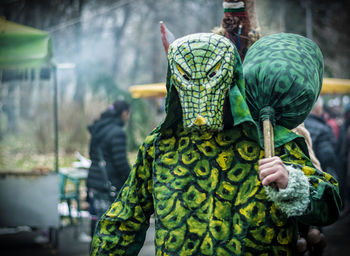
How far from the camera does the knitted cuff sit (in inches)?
65.4

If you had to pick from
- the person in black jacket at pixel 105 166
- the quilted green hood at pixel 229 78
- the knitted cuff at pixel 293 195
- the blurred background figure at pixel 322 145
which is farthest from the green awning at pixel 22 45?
the knitted cuff at pixel 293 195

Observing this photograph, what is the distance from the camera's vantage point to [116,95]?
1380 centimetres

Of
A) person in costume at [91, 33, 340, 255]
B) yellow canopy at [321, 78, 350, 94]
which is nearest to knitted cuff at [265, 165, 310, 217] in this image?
person in costume at [91, 33, 340, 255]

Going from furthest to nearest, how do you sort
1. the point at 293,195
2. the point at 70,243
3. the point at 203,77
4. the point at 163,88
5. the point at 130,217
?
the point at 163,88, the point at 70,243, the point at 130,217, the point at 203,77, the point at 293,195

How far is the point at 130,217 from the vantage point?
2078 millimetres

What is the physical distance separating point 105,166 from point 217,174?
3561 mm

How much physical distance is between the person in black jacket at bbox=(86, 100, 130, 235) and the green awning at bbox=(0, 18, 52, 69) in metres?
1.40

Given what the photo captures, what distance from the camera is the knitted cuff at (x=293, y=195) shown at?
1.66 metres

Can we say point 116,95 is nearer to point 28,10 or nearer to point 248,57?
point 28,10

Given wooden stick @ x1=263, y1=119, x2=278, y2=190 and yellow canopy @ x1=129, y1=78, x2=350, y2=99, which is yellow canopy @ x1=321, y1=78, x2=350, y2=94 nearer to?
yellow canopy @ x1=129, y1=78, x2=350, y2=99

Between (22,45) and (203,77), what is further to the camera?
(22,45)

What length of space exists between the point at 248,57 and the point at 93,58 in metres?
15.1

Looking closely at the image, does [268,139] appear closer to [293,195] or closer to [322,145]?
[293,195]

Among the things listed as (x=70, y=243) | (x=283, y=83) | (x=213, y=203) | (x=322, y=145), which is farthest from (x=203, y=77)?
(x=70, y=243)
